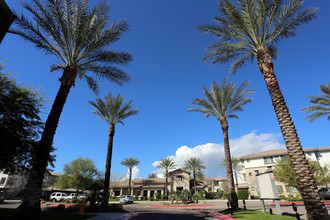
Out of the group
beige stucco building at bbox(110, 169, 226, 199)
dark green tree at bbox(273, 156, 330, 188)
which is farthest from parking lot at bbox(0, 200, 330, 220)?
beige stucco building at bbox(110, 169, 226, 199)

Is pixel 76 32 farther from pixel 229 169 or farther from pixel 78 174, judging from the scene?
pixel 78 174

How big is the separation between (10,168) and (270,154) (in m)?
47.2

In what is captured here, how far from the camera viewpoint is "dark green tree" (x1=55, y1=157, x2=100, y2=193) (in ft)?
139

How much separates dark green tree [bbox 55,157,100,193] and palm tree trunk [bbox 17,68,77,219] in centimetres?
3790

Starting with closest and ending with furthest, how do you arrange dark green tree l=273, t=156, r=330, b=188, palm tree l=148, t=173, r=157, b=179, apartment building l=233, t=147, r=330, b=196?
dark green tree l=273, t=156, r=330, b=188
apartment building l=233, t=147, r=330, b=196
palm tree l=148, t=173, r=157, b=179

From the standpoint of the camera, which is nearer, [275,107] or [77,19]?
[275,107]

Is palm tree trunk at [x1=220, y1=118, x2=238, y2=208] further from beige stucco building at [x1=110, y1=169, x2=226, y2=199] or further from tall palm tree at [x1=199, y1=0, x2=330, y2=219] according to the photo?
beige stucco building at [x1=110, y1=169, x2=226, y2=199]

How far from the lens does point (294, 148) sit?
26.4 ft

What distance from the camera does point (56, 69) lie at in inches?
624

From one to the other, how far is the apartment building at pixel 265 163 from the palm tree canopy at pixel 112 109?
33.8 m

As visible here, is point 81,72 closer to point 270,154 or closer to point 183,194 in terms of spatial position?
point 183,194

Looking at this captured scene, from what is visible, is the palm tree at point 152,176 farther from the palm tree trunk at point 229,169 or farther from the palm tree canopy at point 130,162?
the palm tree trunk at point 229,169

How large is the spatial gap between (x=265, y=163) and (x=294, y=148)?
40.4 metres

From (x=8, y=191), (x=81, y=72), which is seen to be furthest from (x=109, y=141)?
(x=8, y=191)
